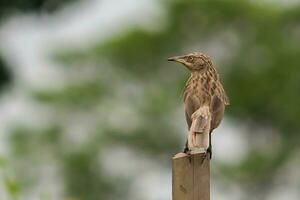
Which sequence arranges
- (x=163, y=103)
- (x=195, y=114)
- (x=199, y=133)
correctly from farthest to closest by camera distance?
(x=163, y=103), (x=195, y=114), (x=199, y=133)

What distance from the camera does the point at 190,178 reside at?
23.7ft

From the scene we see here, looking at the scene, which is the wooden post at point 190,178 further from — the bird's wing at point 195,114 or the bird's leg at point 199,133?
the bird's wing at point 195,114

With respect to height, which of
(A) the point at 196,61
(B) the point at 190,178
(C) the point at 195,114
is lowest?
(B) the point at 190,178

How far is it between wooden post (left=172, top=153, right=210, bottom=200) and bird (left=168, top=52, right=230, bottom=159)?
6.1 inches

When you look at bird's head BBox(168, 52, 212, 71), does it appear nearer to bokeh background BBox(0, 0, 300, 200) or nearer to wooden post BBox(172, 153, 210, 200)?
Answer: wooden post BBox(172, 153, 210, 200)

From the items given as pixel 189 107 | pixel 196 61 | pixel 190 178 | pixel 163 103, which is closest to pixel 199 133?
pixel 189 107

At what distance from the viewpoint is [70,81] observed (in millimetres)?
31578

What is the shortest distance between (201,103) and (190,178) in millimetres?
1008

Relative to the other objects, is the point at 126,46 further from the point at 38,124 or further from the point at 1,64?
the point at 1,64

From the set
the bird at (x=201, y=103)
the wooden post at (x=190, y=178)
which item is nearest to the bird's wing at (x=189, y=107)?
the bird at (x=201, y=103)

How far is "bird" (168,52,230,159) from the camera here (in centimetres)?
769

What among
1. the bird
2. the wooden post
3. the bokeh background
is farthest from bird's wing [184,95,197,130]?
the bokeh background

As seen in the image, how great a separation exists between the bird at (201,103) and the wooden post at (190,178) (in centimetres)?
16

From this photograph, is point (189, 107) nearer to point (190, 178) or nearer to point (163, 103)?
point (190, 178)
